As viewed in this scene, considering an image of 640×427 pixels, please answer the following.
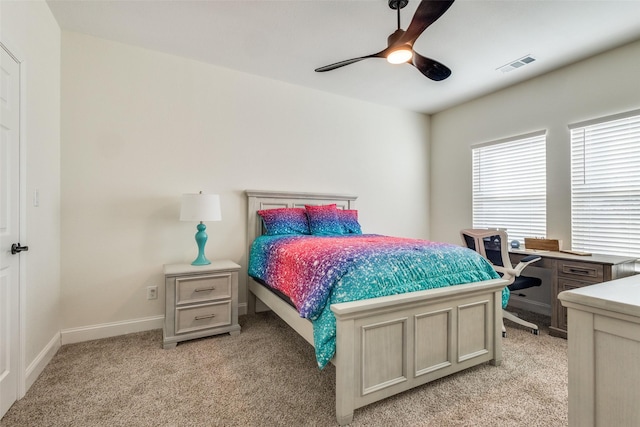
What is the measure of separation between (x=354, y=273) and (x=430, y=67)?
1694mm

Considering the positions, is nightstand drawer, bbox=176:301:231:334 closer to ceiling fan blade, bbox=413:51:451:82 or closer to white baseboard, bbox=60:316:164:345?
white baseboard, bbox=60:316:164:345

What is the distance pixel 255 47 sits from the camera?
2789 millimetres

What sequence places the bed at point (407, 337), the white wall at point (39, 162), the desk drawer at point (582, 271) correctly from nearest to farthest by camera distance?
1. the bed at point (407, 337)
2. the white wall at point (39, 162)
3. the desk drawer at point (582, 271)

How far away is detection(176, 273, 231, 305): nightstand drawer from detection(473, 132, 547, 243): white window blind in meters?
3.42

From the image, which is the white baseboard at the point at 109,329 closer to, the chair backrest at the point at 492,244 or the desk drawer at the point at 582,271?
the chair backrest at the point at 492,244

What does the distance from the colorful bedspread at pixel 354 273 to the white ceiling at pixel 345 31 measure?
183 cm

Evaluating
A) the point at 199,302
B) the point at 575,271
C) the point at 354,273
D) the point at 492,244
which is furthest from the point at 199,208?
the point at 575,271

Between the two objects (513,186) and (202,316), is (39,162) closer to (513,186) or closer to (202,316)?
(202,316)

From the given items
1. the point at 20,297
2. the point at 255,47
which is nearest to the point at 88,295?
the point at 20,297

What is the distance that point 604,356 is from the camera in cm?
70

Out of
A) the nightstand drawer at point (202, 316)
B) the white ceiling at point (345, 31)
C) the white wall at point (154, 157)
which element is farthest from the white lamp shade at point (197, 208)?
the white ceiling at point (345, 31)

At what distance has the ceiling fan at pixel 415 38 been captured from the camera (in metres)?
1.63

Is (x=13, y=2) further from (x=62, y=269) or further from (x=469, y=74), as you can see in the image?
(x=469, y=74)

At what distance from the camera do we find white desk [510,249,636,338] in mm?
2488
